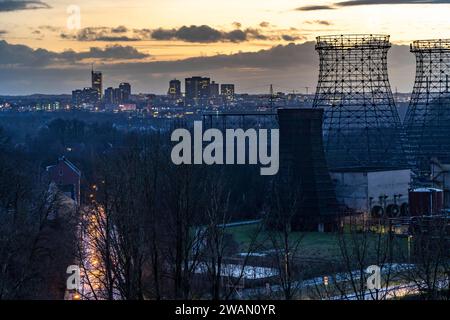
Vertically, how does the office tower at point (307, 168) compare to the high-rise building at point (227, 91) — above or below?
below

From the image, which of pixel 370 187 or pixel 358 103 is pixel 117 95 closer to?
pixel 358 103

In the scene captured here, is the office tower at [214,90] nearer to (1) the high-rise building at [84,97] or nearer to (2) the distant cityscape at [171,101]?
(2) the distant cityscape at [171,101]

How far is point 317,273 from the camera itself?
10656 millimetres

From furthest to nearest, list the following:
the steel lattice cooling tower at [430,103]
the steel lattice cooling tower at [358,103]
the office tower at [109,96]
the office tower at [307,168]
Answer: the office tower at [109,96] → the steel lattice cooling tower at [430,103] → the steel lattice cooling tower at [358,103] → the office tower at [307,168]

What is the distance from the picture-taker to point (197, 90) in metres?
26.1

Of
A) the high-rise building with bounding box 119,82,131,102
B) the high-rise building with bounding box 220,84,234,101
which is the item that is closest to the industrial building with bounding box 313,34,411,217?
the high-rise building with bounding box 220,84,234,101

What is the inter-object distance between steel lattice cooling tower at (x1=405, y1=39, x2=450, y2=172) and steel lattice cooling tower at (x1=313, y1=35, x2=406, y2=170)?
0.64 meters

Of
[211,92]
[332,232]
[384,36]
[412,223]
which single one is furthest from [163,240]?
[211,92]

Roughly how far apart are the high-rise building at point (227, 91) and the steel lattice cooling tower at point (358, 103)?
5.30 m

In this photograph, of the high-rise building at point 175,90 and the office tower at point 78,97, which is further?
the office tower at point 78,97

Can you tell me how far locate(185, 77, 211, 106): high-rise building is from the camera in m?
26.0

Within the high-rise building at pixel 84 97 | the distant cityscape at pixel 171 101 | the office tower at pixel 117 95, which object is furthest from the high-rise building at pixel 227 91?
the office tower at pixel 117 95

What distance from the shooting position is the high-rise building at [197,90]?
2595 cm
